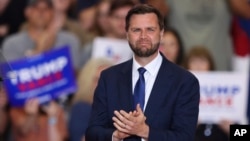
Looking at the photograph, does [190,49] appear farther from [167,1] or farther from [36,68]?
[36,68]

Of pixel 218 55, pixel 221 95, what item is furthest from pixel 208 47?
pixel 221 95

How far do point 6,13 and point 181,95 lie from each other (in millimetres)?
3307

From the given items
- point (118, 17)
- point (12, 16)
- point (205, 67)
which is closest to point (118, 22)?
point (118, 17)

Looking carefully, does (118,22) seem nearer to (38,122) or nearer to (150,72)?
(38,122)

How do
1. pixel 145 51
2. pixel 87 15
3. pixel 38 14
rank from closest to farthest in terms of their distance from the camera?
pixel 145 51, pixel 38 14, pixel 87 15

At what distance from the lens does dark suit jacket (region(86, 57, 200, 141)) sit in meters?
3.30

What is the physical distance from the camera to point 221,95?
582 cm

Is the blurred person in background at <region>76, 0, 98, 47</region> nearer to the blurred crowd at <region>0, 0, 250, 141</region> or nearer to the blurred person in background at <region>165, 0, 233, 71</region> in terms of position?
the blurred crowd at <region>0, 0, 250, 141</region>

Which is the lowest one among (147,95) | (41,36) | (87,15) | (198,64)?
(147,95)

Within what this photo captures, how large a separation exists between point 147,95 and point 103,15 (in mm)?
3067

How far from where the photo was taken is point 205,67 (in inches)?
234

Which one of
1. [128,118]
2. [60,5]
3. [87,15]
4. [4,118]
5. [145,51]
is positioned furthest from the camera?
[87,15]

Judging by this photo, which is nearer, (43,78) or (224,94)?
(224,94)

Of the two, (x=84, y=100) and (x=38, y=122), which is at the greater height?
(x=84, y=100)
